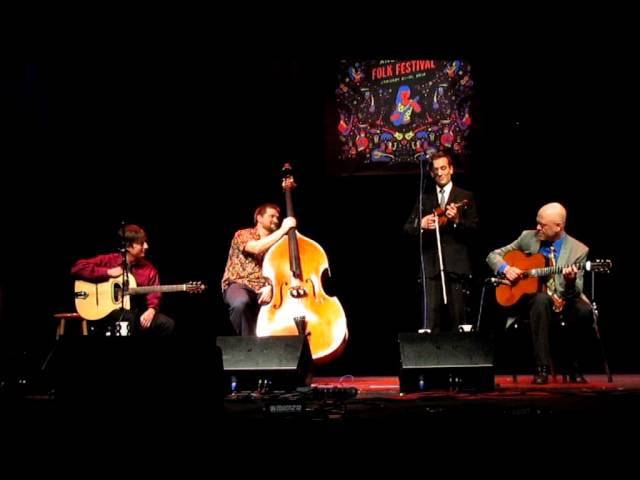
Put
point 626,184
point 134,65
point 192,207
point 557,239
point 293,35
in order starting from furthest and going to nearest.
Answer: point 192,207 → point 626,184 → point 557,239 → point 134,65 → point 293,35

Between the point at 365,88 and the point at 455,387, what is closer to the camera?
the point at 455,387

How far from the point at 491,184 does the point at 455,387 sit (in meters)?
2.84

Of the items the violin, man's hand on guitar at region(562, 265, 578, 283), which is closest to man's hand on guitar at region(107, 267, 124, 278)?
the violin

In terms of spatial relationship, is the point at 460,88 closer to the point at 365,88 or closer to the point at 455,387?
the point at 365,88

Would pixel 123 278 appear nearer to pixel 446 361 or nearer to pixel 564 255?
pixel 446 361

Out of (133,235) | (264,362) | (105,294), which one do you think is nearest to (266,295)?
(264,362)

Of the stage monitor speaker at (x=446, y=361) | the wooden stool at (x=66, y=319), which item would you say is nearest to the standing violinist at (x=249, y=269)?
the wooden stool at (x=66, y=319)

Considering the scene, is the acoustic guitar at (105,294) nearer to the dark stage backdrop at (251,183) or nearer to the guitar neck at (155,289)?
the guitar neck at (155,289)

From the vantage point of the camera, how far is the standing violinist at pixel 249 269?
5902mm

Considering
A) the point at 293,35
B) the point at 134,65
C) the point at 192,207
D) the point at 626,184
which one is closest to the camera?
the point at 293,35

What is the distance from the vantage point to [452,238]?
558 centimetres

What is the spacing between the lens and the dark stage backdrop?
6883 millimetres

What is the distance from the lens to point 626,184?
684cm

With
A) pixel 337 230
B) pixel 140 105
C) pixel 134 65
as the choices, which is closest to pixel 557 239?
pixel 337 230
